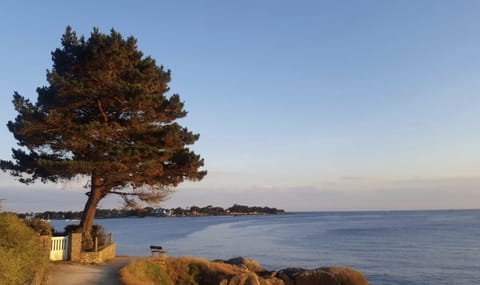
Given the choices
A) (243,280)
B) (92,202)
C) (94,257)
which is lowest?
(243,280)

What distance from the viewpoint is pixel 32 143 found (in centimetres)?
2438

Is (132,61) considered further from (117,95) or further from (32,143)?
(32,143)

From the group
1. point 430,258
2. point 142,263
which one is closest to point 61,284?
point 142,263

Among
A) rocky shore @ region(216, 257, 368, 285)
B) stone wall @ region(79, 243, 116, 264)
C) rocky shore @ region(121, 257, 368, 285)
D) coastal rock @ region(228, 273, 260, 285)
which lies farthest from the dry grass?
stone wall @ region(79, 243, 116, 264)

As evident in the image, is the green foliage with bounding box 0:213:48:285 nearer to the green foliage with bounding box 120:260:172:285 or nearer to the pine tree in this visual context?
the green foliage with bounding box 120:260:172:285

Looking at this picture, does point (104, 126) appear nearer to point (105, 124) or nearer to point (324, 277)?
point (105, 124)

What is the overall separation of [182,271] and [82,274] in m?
4.60

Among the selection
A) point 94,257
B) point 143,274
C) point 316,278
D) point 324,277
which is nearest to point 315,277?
point 316,278

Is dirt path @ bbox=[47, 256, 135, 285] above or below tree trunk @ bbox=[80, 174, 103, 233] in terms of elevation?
below

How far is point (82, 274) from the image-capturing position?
18.6 m

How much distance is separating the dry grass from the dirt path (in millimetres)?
1005

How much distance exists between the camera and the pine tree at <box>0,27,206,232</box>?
76.8 feet

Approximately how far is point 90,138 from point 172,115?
5.13m

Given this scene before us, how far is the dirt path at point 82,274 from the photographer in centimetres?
1711
